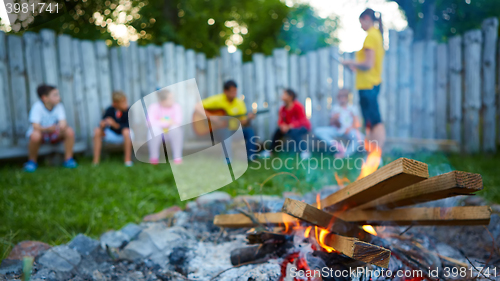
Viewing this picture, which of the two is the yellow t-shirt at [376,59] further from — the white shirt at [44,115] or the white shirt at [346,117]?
the white shirt at [44,115]

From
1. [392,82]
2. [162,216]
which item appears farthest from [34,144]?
[392,82]

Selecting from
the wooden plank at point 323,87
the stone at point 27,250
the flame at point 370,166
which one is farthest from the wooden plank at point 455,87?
the stone at point 27,250

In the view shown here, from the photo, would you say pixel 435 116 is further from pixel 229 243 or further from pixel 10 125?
pixel 10 125

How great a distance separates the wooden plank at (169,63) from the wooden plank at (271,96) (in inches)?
63.3

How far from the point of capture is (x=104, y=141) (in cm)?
493

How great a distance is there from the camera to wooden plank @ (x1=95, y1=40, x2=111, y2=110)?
5.10 metres

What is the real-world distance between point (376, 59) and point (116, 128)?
371cm

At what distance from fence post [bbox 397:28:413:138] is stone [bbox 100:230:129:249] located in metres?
4.65

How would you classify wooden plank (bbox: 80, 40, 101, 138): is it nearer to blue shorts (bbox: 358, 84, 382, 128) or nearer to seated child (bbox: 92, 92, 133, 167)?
seated child (bbox: 92, 92, 133, 167)

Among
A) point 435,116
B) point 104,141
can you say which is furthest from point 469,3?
point 104,141

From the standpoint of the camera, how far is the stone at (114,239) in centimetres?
179

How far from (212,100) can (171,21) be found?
7.30 meters

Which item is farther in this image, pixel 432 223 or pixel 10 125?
pixel 10 125

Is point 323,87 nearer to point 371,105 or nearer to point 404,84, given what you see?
point 404,84
